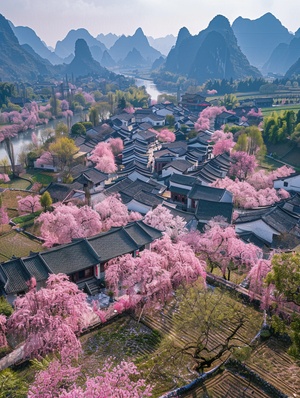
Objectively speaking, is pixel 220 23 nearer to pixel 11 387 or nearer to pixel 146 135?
pixel 146 135

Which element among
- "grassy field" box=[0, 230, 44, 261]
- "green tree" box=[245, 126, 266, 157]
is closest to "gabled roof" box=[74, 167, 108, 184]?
"grassy field" box=[0, 230, 44, 261]

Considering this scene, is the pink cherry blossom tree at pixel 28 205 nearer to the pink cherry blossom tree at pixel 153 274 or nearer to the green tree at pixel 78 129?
the pink cherry blossom tree at pixel 153 274

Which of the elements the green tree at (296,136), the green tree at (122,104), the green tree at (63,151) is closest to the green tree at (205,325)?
the green tree at (63,151)

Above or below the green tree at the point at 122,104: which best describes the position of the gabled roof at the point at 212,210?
below

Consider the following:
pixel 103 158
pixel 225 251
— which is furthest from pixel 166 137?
pixel 225 251

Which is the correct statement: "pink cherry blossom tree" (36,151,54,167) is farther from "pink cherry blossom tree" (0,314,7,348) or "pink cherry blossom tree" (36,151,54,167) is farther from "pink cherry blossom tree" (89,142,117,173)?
"pink cherry blossom tree" (0,314,7,348)

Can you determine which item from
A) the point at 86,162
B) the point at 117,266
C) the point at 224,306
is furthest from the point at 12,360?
the point at 86,162

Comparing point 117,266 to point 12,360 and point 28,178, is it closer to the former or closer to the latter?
point 12,360
